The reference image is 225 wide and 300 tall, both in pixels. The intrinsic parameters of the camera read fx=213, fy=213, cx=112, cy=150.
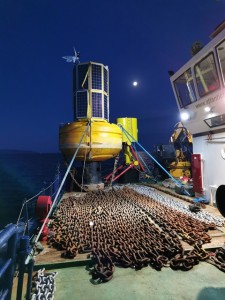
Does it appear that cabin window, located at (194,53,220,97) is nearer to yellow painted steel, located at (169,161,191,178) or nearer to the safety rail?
the safety rail

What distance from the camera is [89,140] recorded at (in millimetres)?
10594

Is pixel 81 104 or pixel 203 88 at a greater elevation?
pixel 81 104

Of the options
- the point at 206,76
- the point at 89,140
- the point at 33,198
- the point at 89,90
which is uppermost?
the point at 89,90

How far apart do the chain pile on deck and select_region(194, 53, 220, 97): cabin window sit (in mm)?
3968

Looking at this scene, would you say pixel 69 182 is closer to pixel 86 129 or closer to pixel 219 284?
pixel 86 129

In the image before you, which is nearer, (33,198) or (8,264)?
(8,264)

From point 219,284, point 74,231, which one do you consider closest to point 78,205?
point 74,231

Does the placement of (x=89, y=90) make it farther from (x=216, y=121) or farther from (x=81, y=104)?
(x=216, y=121)

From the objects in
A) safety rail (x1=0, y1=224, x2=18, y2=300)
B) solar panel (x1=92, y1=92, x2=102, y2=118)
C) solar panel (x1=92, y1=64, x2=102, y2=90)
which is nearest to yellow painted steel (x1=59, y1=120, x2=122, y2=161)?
solar panel (x1=92, y1=92, x2=102, y2=118)

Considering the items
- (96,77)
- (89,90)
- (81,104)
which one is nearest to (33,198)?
(81,104)

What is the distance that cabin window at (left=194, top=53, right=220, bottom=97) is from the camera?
249 inches

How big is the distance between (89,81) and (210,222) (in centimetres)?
883

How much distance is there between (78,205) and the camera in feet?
25.8

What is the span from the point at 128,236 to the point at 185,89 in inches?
234
